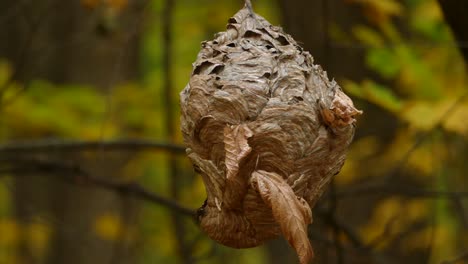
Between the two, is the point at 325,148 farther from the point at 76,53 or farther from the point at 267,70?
the point at 76,53

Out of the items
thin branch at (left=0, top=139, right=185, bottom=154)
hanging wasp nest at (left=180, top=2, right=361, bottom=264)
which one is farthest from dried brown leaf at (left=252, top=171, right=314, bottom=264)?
thin branch at (left=0, top=139, right=185, bottom=154)

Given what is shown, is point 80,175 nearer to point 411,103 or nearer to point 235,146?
point 411,103

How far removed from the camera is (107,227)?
25.3 ft

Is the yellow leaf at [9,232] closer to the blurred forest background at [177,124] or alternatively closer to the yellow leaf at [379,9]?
the blurred forest background at [177,124]

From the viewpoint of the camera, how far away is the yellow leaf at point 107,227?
7.71 metres

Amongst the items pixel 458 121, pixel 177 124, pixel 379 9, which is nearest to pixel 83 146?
pixel 379 9

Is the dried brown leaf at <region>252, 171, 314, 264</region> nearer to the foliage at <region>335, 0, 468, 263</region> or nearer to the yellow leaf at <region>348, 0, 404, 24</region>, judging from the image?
the foliage at <region>335, 0, 468, 263</region>

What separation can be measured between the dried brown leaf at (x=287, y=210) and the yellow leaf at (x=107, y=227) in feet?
20.2

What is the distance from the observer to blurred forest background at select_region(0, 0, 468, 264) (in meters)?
3.77

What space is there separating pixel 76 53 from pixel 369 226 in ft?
10.5

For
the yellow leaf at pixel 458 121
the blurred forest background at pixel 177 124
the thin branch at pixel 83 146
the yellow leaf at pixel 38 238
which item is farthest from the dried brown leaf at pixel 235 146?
the yellow leaf at pixel 38 238

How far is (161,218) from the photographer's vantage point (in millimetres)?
8594

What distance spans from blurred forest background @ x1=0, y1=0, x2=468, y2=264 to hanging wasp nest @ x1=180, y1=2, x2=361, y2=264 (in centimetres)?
95

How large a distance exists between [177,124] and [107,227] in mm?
1540
